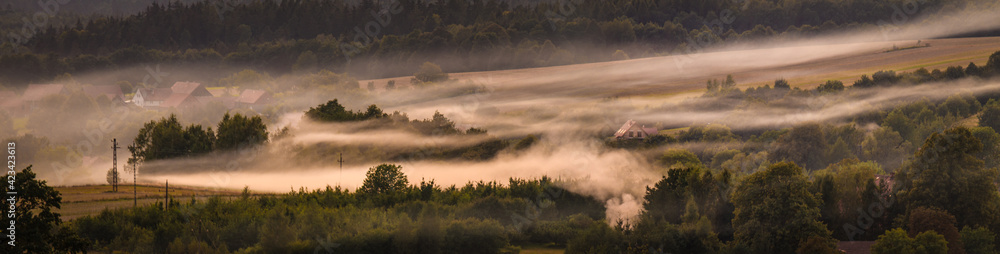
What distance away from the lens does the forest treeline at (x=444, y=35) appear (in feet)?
445

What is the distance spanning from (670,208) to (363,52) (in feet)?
327

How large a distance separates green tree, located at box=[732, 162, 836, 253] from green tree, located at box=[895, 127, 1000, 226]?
740cm

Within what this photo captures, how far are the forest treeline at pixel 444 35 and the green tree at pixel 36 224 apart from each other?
97427 mm

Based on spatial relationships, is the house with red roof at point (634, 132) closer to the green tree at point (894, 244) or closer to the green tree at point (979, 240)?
the green tree at point (979, 240)

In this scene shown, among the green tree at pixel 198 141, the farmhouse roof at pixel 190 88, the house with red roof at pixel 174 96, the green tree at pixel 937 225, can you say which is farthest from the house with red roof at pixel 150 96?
the green tree at pixel 937 225

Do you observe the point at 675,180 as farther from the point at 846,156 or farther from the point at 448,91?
the point at 448,91

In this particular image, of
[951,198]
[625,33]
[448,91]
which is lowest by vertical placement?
[951,198]

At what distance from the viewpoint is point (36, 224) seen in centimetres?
3275

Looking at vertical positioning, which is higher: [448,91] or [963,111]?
[448,91]

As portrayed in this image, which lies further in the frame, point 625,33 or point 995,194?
point 625,33

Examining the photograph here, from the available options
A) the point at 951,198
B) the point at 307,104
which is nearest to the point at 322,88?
the point at 307,104

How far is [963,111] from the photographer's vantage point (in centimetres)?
9231

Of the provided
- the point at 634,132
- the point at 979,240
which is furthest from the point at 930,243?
the point at 634,132

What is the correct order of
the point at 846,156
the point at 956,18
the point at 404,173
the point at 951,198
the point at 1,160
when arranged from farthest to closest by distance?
the point at 956,18, the point at 1,160, the point at 846,156, the point at 404,173, the point at 951,198
